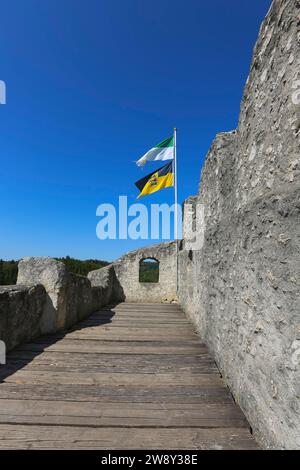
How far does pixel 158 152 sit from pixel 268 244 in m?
9.89

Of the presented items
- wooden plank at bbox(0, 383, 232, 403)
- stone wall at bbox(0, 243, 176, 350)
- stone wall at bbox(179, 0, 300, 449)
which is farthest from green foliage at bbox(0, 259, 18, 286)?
stone wall at bbox(179, 0, 300, 449)

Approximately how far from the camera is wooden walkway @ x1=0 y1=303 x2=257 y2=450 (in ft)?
6.20

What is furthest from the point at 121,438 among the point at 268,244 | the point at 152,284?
the point at 152,284

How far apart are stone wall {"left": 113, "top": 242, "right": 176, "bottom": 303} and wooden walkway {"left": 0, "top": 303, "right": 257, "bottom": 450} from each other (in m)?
7.22

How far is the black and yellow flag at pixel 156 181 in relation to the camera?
10984 mm

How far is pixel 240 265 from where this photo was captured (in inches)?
98.9

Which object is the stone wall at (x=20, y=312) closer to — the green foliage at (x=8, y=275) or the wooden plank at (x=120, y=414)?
the wooden plank at (x=120, y=414)

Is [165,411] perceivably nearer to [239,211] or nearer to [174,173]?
[239,211]

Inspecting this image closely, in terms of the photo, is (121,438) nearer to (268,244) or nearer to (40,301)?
(268,244)

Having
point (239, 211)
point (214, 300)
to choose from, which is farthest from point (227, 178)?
point (214, 300)

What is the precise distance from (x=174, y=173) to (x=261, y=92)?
29.1 feet

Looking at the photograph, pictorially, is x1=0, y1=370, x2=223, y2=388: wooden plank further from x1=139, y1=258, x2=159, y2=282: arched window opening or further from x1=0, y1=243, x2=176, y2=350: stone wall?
x1=139, y1=258, x2=159, y2=282: arched window opening

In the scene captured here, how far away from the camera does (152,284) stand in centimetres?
1154

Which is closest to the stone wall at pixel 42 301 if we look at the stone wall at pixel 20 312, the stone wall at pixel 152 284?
the stone wall at pixel 20 312
